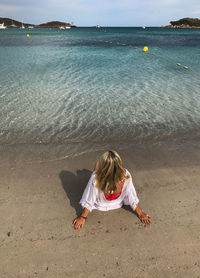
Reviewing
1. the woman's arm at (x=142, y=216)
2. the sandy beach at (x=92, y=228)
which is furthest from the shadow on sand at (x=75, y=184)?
the woman's arm at (x=142, y=216)

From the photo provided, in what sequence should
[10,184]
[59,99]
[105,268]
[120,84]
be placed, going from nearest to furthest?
[105,268]
[10,184]
[59,99]
[120,84]

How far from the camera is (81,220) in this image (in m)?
3.53

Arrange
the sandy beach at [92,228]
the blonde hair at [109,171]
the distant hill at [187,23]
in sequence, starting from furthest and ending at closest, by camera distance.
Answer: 1. the distant hill at [187,23]
2. the sandy beach at [92,228]
3. the blonde hair at [109,171]

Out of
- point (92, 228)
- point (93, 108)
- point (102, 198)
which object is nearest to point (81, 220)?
point (92, 228)

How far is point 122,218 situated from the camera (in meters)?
3.69

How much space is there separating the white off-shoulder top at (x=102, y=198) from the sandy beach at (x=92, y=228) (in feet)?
0.86

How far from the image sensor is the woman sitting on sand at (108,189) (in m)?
2.79

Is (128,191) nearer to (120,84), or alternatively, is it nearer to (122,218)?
(122,218)

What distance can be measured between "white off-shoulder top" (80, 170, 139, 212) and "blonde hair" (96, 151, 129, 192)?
0.23 meters

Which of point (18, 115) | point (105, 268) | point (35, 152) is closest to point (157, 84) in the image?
point (18, 115)

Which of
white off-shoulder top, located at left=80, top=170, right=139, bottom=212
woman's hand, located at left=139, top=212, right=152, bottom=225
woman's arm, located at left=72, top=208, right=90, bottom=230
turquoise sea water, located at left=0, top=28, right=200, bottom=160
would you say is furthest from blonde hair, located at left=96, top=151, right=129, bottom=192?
turquoise sea water, located at left=0, top=28, right=200, bottom=160

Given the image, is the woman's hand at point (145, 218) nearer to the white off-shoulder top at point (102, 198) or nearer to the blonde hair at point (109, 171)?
the white off-shoulder top at point (102, 198)

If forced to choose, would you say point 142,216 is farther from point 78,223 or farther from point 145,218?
point 78,223

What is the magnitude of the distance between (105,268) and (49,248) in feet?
3.19
